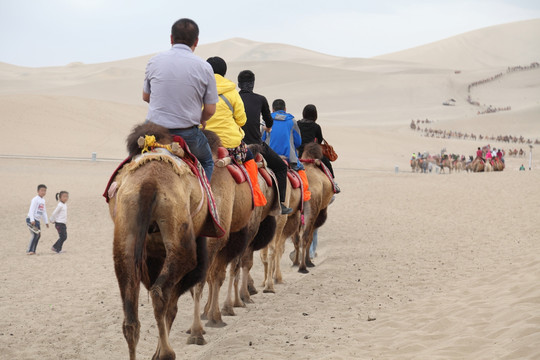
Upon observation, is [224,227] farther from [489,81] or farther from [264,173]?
[489,81]

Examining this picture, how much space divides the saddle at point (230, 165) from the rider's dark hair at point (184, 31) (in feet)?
4.38

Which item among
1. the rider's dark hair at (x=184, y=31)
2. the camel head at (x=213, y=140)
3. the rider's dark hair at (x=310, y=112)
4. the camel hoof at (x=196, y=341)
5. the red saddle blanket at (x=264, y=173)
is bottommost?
the camel hoof at (x=196, y=341)

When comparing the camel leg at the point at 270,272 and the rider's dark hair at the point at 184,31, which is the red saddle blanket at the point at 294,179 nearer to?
the camel leg at the point at 270,272

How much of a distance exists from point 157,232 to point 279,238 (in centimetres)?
560

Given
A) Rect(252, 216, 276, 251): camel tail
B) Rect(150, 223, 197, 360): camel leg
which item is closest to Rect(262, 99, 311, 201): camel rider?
Rect(252, 216, 276, 251): camel tail

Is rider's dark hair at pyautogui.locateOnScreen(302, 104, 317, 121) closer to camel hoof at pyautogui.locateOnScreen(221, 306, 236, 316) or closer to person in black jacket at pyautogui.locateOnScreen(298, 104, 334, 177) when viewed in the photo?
person in black jacket at pyautogui.locateOnScreen(298, 104, 334, 177)

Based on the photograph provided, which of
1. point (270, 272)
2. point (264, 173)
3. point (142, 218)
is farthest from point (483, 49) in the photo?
point (142, 218)

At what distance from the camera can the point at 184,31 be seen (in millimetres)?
5961

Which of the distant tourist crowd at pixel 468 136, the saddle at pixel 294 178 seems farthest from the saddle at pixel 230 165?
the distant tourist crowd at pixel 468 136

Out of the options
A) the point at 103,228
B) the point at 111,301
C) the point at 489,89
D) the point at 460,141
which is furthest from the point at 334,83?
the point at 111,301

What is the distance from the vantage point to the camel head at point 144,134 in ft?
17.7

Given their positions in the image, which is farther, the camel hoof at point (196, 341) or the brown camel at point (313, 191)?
the brown camel at point (313, 191)

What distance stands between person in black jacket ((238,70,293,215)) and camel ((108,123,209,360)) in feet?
9.73

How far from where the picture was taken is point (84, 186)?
2777cm
